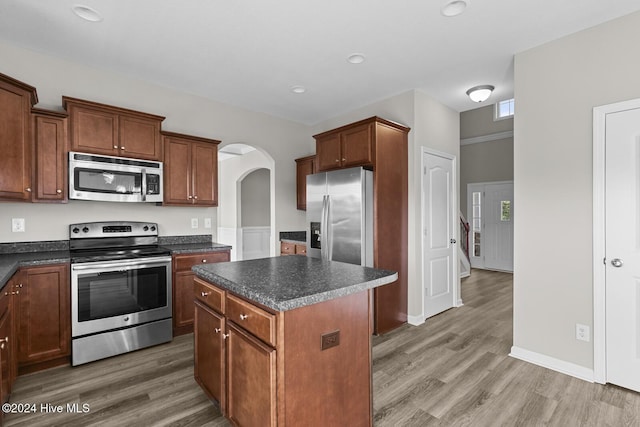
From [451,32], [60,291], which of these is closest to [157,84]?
[60,291]

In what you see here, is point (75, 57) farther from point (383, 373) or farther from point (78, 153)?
point (383, 373)

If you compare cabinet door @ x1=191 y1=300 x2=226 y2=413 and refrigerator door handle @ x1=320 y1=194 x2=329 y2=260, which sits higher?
refrigerator door handle @ x1=320 y1=194 x2=329 y2=260

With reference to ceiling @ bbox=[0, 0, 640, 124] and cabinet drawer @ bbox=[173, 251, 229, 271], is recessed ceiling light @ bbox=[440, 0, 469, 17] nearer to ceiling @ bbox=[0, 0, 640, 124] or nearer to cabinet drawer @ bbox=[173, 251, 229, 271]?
ceiling @ bbox=[0, 0, 640, 124]

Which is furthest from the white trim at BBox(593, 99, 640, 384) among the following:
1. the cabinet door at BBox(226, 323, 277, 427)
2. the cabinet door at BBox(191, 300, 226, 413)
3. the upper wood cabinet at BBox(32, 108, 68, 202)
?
the upper wood cabinet at BBox(32, 108, 68, 202)

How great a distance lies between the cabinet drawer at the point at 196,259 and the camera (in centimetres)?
328

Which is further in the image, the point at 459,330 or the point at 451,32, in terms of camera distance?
the point at 459,330

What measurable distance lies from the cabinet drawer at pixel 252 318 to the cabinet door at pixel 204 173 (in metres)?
2.24

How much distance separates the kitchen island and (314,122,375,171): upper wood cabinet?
6.21 ft

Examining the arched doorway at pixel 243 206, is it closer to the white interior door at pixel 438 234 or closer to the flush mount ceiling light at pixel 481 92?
the white interior door at pixel 438 234

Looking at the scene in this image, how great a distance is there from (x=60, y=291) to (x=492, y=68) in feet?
15.1

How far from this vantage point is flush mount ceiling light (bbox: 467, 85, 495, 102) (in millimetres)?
3766

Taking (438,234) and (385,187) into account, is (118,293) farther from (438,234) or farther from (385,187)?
(438,234)

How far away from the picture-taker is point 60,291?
2637 millimetres

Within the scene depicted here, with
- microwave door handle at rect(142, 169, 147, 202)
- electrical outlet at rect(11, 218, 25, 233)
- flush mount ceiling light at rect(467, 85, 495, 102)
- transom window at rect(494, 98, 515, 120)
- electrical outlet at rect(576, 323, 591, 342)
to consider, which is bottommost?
electrical outlet at rect(576, 323, 591, 342)
